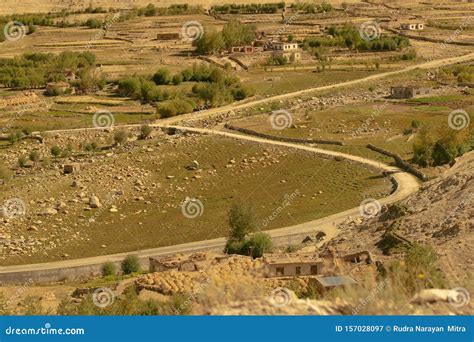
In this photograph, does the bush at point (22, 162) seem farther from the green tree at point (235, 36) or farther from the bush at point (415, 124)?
the green tree at point (235, 36)

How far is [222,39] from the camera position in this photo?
5616 centimetres

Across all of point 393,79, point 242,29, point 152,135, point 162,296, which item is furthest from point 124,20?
point 162,296

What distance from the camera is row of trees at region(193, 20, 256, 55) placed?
183 ft

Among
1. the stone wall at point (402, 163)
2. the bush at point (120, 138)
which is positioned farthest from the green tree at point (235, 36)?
the stone wall at point (402, 163)

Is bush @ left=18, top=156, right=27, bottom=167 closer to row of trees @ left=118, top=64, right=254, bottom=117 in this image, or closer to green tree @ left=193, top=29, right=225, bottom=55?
row of trees @ left=118, top=64, right=254, bottom=117

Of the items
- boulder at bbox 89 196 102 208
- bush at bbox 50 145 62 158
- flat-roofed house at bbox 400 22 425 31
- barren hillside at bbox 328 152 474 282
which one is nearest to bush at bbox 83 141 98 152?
bush at bbox 50 145 62 158

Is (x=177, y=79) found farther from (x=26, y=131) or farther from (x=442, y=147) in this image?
(x=442, y=147)

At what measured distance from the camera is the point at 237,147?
3106cm

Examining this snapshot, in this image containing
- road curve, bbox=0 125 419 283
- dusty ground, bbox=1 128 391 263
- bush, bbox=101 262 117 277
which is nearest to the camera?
bush, bbox=101 262 117 277

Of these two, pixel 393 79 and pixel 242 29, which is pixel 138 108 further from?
pixel 242 29

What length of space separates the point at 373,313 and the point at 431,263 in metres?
6.19

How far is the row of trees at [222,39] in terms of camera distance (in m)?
55.7

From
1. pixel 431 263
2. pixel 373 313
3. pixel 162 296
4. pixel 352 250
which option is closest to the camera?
pixel 373 313

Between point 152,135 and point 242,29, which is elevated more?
point 242,29
